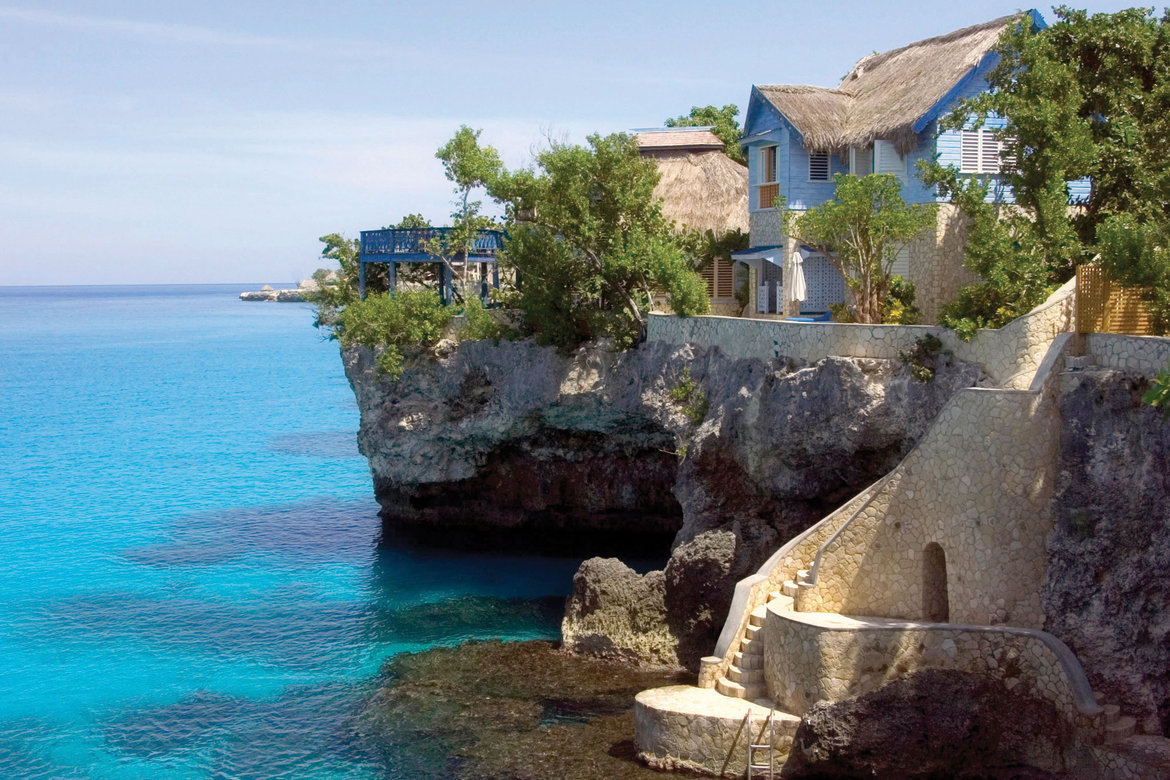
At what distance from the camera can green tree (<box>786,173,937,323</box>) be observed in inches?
1119

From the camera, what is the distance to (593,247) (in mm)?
34000

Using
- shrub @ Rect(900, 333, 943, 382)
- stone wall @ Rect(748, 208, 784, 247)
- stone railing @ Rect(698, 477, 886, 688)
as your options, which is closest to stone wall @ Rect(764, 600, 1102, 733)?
stone railing @ Rect(698, 477, 886, 688)

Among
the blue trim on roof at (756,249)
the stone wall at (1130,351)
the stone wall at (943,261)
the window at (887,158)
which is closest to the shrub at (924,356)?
the stone wall at (1130,351)

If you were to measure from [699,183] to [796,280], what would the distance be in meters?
11.2

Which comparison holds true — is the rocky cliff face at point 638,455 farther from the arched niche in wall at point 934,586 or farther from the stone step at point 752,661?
the stone step at point 752,661

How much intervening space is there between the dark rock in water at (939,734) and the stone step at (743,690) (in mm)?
1875

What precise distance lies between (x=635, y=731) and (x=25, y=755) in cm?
1245

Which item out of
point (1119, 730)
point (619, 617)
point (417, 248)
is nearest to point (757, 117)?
point (417, 248)

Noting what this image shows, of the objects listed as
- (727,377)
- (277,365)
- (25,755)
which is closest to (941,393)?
(727,377)

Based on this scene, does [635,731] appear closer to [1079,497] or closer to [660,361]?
[1079,497]

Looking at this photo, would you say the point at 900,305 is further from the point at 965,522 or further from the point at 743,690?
the point at 743,690

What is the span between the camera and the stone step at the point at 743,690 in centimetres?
2250

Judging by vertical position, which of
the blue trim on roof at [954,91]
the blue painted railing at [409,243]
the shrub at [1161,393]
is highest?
the blue trim on roof at [954,91]

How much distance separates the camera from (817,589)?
2320cm
